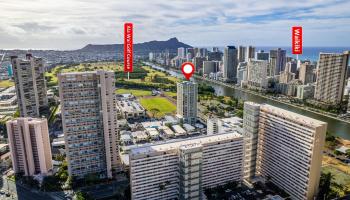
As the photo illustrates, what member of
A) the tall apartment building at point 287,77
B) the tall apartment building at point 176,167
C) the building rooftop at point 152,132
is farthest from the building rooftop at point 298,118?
the tall apartment building at point 287,77

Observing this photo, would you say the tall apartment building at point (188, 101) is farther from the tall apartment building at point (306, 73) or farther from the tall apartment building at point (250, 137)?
the tall apartment building at point (306, 73)

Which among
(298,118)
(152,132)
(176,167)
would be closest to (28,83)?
(152,132)

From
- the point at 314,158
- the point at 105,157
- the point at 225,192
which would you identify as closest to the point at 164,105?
the point at 105,157

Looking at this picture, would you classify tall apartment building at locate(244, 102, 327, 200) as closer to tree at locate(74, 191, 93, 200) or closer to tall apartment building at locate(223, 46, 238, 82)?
tree at locate(74, 191, 93, 200)

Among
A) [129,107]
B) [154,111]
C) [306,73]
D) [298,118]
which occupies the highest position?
[298,118]

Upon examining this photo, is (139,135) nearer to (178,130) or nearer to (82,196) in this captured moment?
(178,130)

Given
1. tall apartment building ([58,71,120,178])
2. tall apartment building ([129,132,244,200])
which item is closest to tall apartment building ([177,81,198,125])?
tall apartment building ([58,71,120,178])
